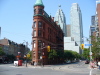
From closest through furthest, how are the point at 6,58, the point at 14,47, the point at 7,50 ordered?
the point at 6,58, the point at 7,50, the point at 14,47

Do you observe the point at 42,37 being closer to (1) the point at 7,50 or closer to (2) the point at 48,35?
(2) the point at 48,35

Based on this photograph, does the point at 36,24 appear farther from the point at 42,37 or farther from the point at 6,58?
the point at 6,58

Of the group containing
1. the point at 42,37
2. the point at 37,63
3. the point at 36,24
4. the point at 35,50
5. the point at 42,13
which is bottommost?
the point at 37,63

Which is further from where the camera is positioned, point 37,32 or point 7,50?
point 7,50

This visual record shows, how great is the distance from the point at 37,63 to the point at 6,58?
4861 cm

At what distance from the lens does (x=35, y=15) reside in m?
69.8

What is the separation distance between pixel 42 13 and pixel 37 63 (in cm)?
2060

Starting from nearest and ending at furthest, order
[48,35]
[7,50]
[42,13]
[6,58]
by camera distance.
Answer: [42,13] → [48,35] → [6,58] → [7,50]

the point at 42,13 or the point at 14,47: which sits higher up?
the point at 42,13

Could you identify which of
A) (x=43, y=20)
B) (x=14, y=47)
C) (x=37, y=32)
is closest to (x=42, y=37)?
(x=37, y=32)

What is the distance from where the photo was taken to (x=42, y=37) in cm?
6994

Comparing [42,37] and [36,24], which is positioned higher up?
[36,24]

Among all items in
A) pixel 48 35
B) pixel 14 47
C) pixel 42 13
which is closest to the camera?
pixel 42 13

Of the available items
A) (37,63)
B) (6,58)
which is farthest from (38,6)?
(6,58)
